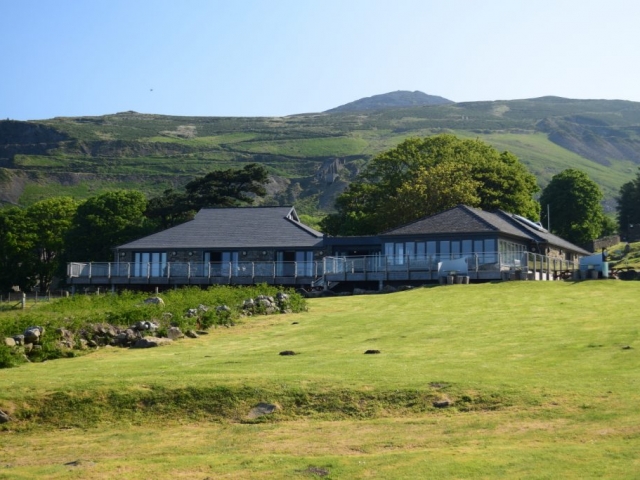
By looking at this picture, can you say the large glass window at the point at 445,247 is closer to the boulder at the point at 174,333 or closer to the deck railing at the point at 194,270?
the deck railing at the point at 194,270

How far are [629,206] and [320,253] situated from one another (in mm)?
69922

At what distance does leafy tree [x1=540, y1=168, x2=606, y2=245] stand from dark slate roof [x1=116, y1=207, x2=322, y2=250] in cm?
4481

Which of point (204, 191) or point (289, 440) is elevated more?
point (204, 191)

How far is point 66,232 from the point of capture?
88.5 m

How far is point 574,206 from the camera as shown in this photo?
107 meters

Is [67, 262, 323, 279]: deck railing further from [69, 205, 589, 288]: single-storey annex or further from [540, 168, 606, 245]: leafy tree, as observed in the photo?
[540, 168, 606, 245]: leafy tree

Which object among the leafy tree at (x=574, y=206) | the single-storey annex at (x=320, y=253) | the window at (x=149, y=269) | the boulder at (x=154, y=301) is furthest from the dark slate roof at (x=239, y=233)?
the leafy tree at (x=574, y=206)

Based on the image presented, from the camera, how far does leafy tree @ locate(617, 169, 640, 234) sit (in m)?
121

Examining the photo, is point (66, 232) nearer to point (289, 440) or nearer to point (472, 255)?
point (472, 255)

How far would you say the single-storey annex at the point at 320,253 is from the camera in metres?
56.9

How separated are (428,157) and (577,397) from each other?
66.8 m

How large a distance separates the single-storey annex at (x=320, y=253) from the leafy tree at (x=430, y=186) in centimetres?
551

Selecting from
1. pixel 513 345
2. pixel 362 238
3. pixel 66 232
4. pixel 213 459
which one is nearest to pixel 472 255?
pixel 362 238

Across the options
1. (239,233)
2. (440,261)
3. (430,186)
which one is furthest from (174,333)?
(430,186)
